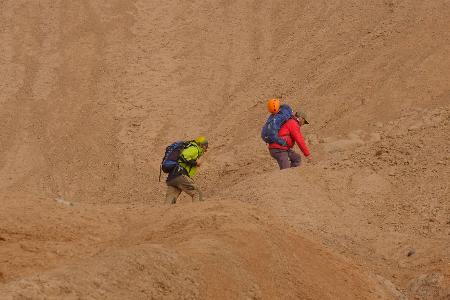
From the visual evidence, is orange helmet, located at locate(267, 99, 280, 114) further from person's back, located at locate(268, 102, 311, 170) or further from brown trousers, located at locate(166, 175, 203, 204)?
A: brown trousers, located at locate(166, 175, 203, 204)

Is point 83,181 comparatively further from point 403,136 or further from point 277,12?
point 277,12

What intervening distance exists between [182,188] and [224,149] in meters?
Result: 4.49

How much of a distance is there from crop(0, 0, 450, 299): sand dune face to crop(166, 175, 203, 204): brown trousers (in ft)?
2.15

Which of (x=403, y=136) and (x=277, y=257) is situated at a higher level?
(x=403, y=136)

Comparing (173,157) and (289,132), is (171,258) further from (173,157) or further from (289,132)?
(289,132)

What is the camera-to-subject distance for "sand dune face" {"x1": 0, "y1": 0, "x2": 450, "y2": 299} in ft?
22.7

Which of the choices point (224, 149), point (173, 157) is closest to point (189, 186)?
point (173, 157)

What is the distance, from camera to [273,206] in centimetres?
973

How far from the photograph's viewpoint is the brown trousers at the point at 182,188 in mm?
11125

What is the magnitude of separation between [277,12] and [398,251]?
1307cm

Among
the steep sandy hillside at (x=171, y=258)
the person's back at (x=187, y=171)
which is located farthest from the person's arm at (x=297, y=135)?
the steep sandy hillside at (x=171, y=258)

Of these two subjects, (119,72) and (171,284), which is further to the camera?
(119,72)

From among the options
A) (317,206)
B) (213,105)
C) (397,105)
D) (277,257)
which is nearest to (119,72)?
(213,105)

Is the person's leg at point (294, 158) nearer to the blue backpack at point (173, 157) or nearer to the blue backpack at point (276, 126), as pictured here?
the blue backpack at point (276, 126)
